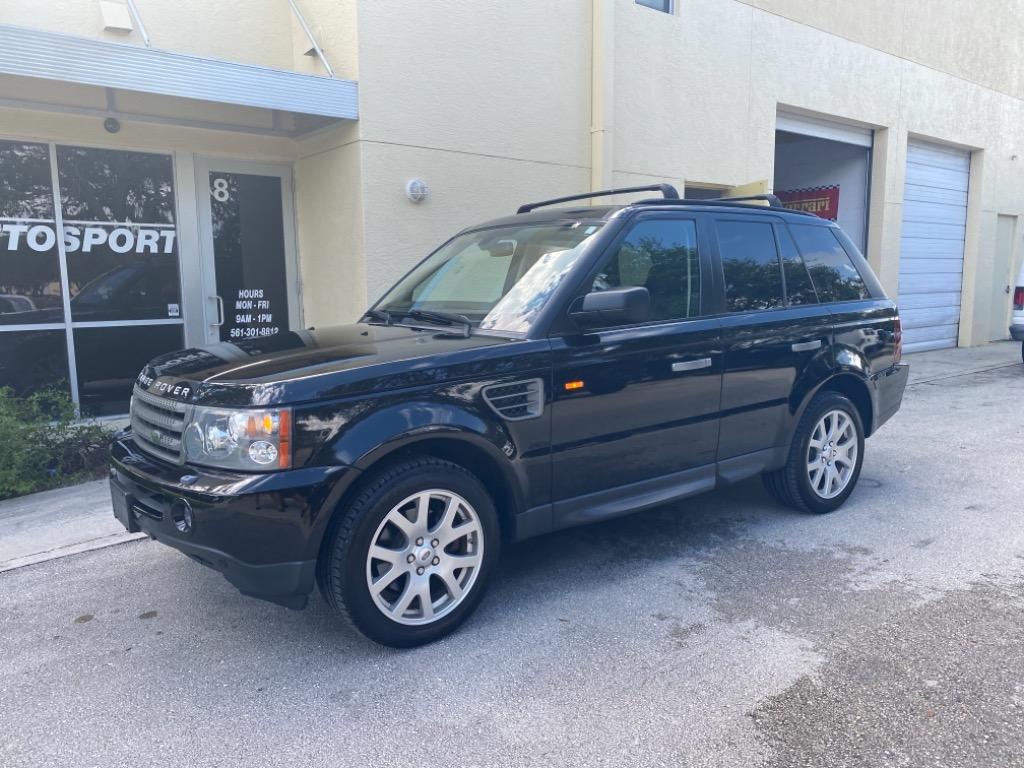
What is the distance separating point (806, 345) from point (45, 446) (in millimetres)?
5563

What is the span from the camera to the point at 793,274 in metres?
5.09

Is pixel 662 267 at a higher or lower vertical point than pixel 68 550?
higher

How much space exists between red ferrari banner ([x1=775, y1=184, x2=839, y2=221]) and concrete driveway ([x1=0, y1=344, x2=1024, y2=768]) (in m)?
10.5

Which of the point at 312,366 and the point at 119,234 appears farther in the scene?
the point at 119,234

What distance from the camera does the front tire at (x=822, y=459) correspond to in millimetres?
5098

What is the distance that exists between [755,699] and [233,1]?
25.5 ft

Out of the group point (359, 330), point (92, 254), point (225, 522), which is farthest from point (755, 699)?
point (92, 254)

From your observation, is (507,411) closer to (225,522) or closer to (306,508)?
(306,508)

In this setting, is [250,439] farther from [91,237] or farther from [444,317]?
[91,237]

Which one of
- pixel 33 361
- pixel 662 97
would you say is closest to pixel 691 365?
pixel 33 361

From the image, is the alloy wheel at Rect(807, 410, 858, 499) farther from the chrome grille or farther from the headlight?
the chrome grille

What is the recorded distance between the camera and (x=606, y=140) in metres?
9.37

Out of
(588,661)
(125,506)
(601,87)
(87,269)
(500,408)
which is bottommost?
(588,661)

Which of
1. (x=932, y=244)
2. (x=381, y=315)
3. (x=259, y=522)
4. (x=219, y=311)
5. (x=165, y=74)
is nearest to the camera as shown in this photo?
(x=259, y=522)
